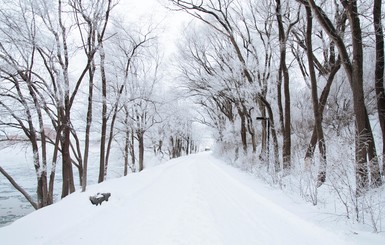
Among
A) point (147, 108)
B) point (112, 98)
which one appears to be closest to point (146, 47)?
point (112, 98)

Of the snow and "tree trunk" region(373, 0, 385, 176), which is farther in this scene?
"tree trunk" region(373, 0, 385, 176)

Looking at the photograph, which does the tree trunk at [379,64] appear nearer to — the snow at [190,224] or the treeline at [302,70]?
the treeline at [302,70]

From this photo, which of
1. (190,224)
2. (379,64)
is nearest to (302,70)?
(379,64)

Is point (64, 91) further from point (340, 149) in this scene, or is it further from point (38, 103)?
point (340, 149)

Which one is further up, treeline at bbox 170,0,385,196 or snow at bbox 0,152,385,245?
treeline at bbox 170,0,385,196

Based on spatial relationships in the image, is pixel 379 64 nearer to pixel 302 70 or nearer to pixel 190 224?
pixel 190 224

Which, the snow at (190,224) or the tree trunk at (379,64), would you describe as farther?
the tree trunk at (379,64)

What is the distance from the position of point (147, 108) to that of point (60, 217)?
16316mm

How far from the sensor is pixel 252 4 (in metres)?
12.9

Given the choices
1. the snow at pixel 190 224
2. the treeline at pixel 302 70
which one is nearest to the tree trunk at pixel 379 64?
the treeline at pixel 302 70

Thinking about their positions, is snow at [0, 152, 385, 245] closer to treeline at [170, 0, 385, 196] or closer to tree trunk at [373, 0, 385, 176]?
treeline at [170, 0, 385, 196]

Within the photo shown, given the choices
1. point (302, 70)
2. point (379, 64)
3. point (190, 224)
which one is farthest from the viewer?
point (302, 70)

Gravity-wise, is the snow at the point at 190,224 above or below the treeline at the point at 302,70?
below

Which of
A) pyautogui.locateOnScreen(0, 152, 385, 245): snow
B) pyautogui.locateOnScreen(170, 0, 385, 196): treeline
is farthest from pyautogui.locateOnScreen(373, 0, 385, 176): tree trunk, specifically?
pyautogui.locateOnScreen(0, 152, 385, 245): snow
